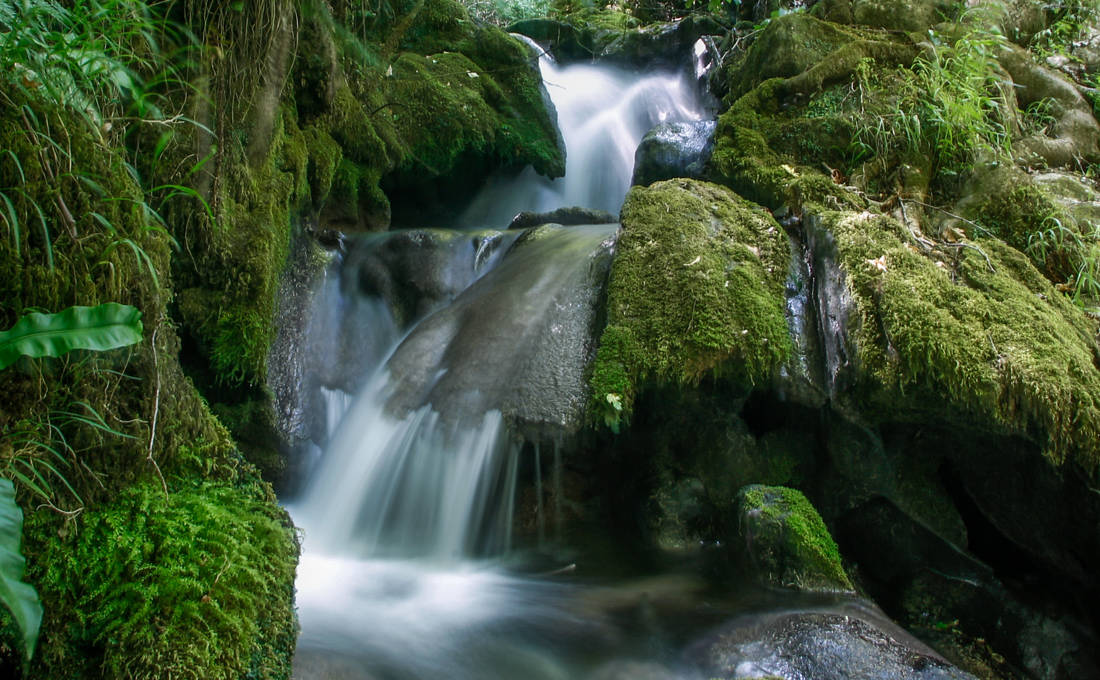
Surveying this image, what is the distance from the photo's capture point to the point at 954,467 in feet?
12.4

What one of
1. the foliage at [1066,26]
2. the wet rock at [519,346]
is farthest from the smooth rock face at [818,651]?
the foliage at [1066,26]

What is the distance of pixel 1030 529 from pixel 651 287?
239 cm

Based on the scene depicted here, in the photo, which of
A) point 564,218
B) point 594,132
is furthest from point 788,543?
Result: point 594,132

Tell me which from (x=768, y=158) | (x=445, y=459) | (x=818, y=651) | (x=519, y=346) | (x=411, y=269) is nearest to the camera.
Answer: (x=818, y=651)

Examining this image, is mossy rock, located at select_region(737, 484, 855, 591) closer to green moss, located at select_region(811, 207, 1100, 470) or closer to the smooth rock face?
the smooth rock face

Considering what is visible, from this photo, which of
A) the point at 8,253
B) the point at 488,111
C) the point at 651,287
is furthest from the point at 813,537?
the point at 488,111

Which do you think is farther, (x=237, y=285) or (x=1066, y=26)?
(x=1066, y=26)

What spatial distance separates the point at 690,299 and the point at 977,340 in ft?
4.54

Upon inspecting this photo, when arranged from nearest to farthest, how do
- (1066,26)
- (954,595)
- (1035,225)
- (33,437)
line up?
(33,437) < (954,595) < (1035,225) < (1066,26)

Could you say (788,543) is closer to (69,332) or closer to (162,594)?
(162,594)

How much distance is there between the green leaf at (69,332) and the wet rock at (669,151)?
5395 millimetres

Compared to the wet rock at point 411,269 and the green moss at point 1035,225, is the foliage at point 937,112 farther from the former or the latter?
the wet rock at point 411,269

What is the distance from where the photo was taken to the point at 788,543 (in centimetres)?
322

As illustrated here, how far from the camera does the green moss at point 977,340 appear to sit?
3049mm
